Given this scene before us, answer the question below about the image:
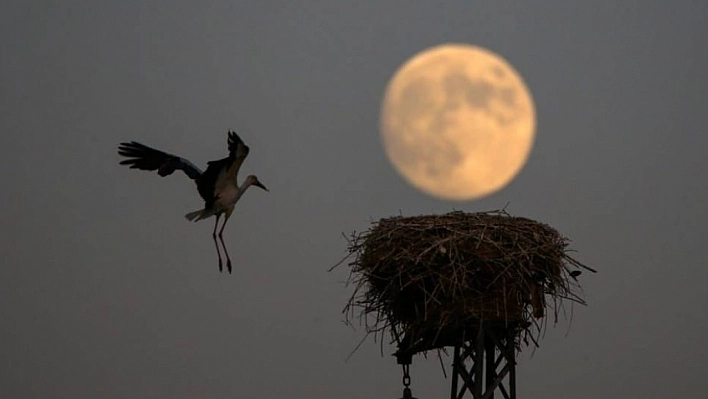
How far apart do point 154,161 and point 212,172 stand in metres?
1.19

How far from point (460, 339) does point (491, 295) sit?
87 cm

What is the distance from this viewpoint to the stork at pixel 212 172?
479 inches

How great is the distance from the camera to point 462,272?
1177cm

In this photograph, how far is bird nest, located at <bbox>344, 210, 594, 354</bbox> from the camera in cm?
1184

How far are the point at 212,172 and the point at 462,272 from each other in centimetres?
266

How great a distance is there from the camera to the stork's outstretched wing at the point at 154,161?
43.7 feet

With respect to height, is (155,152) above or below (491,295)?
above

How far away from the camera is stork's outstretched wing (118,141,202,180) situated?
13305 millimetres

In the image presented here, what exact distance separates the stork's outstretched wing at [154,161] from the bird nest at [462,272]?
217cm

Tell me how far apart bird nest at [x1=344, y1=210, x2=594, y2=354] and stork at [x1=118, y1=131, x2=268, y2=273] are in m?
1.46

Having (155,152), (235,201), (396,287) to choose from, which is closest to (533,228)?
(396,287)

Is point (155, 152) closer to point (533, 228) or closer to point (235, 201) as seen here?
→ point (235, 201)

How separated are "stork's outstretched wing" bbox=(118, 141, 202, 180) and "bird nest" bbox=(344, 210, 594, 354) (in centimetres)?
→ 217

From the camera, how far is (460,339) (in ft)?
41.3
